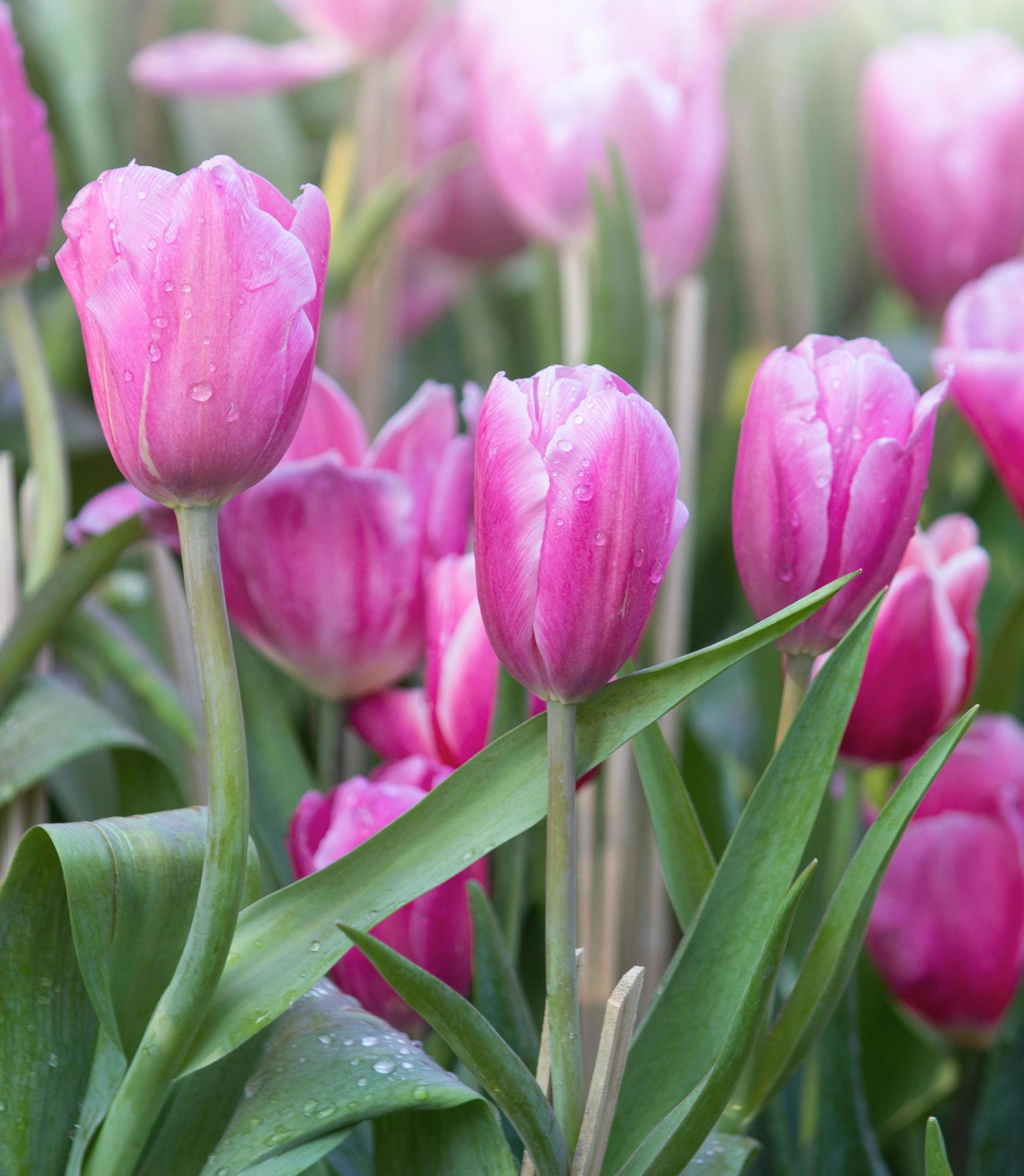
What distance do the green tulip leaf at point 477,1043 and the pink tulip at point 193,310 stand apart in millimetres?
91

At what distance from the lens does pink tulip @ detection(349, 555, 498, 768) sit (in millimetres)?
325

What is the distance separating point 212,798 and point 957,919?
0.27 metres

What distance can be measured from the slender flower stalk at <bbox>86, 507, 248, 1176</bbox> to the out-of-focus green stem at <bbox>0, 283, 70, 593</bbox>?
0.14 m

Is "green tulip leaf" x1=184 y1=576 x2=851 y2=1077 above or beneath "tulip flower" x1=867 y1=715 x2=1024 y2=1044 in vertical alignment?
above

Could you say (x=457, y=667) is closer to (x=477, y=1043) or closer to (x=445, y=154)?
(x=477, y=1043)

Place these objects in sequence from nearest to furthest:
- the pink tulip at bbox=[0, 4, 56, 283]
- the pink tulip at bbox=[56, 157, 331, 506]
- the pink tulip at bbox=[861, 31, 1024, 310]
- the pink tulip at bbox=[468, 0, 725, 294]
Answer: the pink tulip at bbox=[56, 157, 331, 506]
the pink tulip at bbox=[0, 4, 56, 283]
the pink tulip at bbox=[468, 0, 725, 294]
the pink tulip at bbox=[861, 31, 1024, 310]

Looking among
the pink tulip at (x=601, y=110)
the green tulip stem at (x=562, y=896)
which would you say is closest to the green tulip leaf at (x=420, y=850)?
the green tulip stem at (x=562, y=896)

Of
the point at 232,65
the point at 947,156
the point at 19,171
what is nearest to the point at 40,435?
the point at 19,171

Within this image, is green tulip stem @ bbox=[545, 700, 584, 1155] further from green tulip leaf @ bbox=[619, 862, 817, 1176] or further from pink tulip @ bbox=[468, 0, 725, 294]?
pink tulip @ bbox=[468, 0, 725, 294]

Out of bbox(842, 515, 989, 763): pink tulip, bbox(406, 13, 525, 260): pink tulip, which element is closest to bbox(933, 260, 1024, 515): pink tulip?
bbox(842, 515, 989, 763): pink tulip

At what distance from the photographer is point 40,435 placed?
367 millimetres

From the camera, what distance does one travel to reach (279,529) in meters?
0.35

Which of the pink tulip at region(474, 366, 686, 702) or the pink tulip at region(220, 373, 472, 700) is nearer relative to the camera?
the pink tulip at region(474, 366, 686, 702)

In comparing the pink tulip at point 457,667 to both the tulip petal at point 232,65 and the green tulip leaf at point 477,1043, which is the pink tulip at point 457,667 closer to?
the green tulip leaf at point 477,1043
